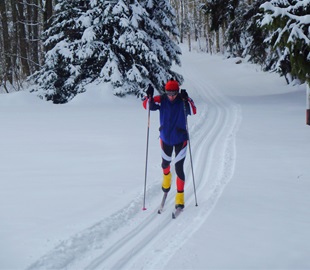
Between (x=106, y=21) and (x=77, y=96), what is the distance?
149 inches

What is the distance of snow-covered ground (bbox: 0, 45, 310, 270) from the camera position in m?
4.25

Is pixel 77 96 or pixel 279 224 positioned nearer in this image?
pixel 279 224

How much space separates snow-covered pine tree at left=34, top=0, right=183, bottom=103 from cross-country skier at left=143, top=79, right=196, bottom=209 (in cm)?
1034

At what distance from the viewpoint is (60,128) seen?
11992mm

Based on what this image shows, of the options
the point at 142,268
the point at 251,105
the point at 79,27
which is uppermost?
the point at 79,27

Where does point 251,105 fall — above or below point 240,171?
above

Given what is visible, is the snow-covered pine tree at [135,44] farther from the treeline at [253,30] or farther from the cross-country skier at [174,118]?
the cross-country skier at [174,118]

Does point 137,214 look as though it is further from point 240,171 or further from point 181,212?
point 240,171

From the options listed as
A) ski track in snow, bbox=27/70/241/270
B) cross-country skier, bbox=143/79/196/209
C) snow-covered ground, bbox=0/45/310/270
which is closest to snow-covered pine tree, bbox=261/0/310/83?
snow-covered ground, bbox=0/45/310/270

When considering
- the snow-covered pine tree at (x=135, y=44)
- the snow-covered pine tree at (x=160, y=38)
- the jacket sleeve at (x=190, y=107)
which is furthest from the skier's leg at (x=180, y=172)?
the snow-covered pine tree at (x=160, y=38)

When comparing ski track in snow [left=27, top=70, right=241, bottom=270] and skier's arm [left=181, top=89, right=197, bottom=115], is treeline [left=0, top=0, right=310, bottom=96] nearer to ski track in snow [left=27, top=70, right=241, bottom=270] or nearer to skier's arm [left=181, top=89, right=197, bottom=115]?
ski track in snow [left=27, top=70, right=241, bottom=270]

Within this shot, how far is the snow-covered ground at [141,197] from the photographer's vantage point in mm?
4250

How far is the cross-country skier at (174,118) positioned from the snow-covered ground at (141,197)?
83cm

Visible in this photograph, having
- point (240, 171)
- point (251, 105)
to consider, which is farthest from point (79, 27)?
point (240, 171)
